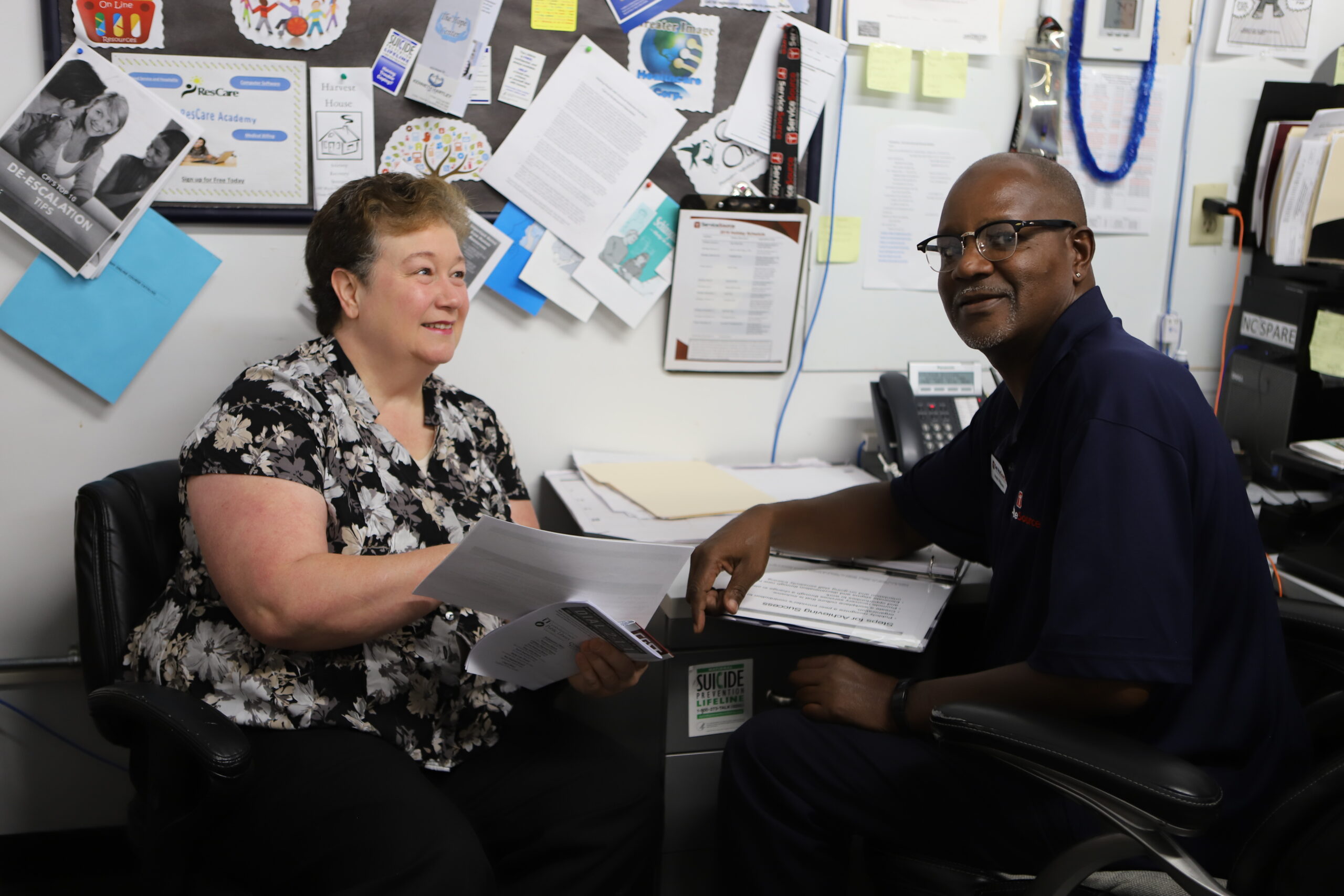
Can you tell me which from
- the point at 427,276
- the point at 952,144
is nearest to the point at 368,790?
the point at 427,276

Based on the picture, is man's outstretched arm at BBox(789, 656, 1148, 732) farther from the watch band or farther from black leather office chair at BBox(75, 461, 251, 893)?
black leather office chair at BBox(75, 461, 251, 893)

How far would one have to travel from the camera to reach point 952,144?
6.48ft

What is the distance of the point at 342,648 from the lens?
1.29m

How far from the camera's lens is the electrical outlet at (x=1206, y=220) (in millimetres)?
2096

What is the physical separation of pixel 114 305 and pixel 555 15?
0.92 meters

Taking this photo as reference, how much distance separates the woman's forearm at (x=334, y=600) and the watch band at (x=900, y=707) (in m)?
0.57

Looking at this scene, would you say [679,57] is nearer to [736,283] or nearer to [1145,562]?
[736,283]

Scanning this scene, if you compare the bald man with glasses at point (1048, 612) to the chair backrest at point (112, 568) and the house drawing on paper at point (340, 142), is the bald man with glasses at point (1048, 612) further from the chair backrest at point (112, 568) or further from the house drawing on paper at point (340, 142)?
the house drawing on paper at point (340, 142)

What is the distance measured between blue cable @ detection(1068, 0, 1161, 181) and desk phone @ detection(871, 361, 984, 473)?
47 cm

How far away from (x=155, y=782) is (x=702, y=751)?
2.30 ft

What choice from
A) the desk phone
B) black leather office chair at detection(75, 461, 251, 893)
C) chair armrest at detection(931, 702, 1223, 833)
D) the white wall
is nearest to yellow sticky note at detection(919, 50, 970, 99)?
the white wall

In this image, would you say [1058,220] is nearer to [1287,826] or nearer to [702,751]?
[1287,826]

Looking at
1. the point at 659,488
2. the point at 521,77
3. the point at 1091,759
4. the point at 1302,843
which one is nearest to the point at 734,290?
the point at 659,488

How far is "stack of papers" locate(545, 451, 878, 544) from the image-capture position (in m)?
1.58
